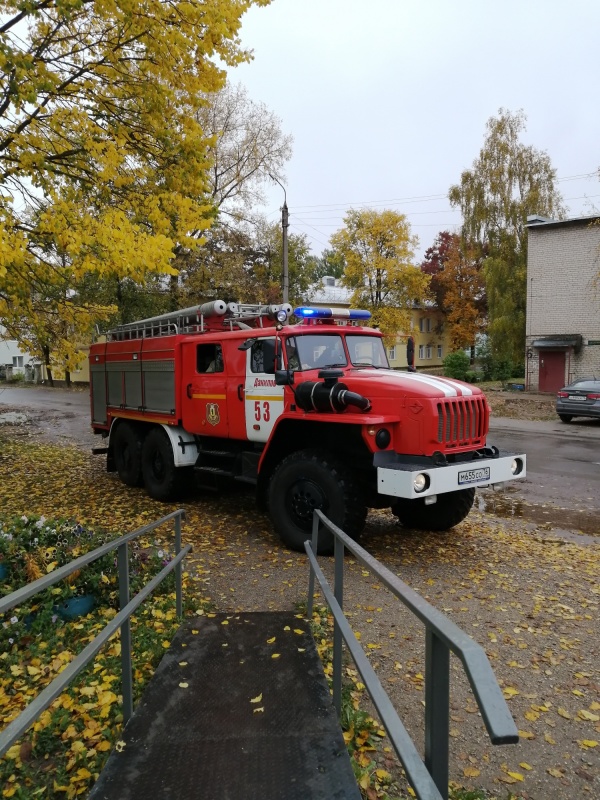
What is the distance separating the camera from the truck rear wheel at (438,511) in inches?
266

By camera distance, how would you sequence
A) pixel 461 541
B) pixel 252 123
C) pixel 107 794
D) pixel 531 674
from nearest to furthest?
pixel 107 794, pixel 531 674, pixel 461 541, pixel 252 123

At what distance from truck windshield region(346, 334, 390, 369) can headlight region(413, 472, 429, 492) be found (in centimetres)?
191

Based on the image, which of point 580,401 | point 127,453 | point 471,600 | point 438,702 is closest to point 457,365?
point 580,401

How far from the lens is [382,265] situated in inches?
1377

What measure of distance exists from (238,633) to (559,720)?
2045mm

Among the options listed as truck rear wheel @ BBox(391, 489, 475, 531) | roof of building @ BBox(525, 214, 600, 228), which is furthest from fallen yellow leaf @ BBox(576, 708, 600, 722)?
roof of building @ BBox(525, 214, 600, 228)

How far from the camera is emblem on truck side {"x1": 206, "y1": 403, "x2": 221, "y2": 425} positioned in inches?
303

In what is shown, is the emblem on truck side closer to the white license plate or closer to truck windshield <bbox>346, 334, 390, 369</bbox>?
truck windshield <bbox>346, 334, 390, 369</bbox>

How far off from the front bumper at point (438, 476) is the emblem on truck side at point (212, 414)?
287 centimetres

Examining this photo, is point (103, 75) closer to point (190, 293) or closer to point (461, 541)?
point (461, 541)

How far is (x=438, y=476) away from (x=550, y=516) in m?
3.42

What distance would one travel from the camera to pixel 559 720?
10.7 ft

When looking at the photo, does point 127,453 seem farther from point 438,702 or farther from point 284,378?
point 438,702

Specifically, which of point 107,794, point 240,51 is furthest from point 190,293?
point 107,794
